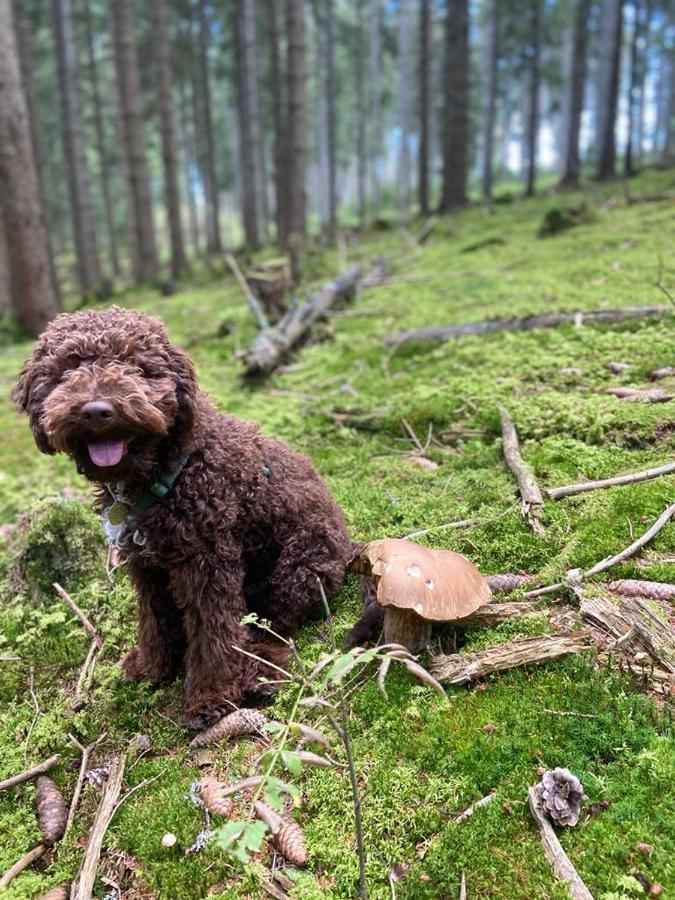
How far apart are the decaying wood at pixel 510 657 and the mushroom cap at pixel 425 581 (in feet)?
0.77

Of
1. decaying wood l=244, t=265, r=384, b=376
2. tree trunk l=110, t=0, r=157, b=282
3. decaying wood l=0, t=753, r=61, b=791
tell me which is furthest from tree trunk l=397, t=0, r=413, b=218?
decaying wood l=0, t=753, r=61, b=791

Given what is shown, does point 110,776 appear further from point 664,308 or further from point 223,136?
point 223,136

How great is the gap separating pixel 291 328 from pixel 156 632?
589 centimetres

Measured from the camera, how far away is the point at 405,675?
10.5 feet

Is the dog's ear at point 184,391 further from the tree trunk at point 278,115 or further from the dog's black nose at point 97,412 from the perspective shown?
the tree trunk at point 278,115

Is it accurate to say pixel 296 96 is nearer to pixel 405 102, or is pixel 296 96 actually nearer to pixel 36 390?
pixel 36 390

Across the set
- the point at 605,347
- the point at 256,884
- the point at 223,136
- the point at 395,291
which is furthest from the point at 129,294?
the point at 223,136

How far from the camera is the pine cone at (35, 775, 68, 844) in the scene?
2.91 m

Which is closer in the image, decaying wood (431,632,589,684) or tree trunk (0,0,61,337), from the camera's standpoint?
decaying wood (431,632,589,684)

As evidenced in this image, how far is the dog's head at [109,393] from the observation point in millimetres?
2853

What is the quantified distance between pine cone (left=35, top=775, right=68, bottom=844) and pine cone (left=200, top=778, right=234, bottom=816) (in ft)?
2.25

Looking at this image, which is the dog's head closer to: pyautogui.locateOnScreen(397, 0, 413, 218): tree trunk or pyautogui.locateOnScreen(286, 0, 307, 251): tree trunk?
pyautogui.locateOnScreen(286, 0, 307, 251): tree trunk

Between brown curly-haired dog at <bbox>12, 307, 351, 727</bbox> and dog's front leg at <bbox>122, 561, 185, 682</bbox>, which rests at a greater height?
brown curly-haired dog at <bbox>12, 307, 351, 727</bbox>

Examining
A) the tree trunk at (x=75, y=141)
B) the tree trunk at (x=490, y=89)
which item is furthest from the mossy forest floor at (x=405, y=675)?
the tree trunk at (x=490, y=89)
